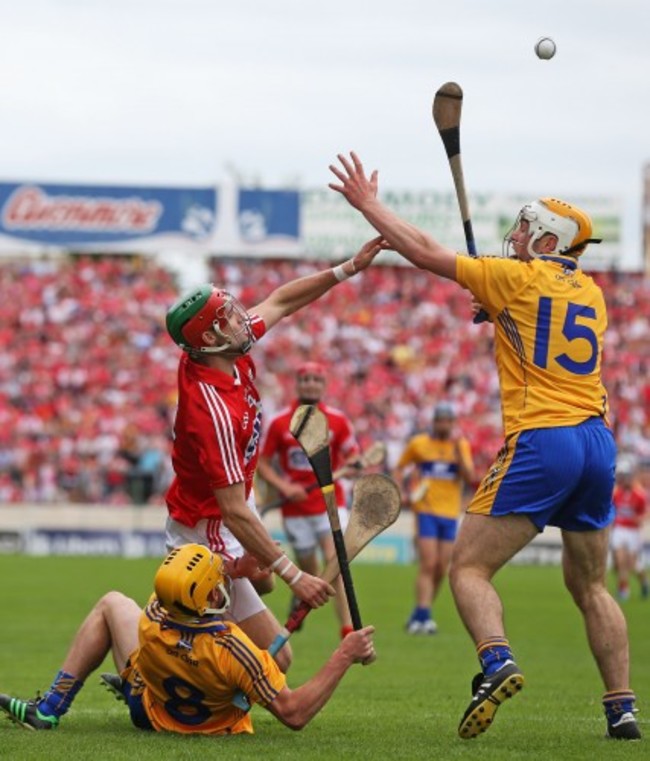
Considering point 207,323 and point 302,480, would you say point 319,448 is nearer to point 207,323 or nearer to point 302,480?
point 207,323

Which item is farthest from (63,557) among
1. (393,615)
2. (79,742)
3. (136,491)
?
(79,742)

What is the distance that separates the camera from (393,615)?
19.6m

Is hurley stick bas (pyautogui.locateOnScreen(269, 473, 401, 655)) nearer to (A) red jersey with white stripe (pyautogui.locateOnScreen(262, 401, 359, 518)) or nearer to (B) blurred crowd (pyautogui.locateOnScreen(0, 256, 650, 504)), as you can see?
(A) red jersey with white stripe (pyautogui.locateOnScreen(262, 401, 359, 518))

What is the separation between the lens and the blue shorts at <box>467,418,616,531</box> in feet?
26.2

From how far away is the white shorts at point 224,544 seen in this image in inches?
332

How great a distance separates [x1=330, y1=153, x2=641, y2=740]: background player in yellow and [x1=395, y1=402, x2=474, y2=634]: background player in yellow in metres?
9.24

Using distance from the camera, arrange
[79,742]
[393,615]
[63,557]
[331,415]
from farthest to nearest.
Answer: [63,557], [393,615], [331,415], [79,742]

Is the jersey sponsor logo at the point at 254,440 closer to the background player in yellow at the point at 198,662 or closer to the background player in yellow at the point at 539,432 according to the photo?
the background player in yellow at the point at 198,662

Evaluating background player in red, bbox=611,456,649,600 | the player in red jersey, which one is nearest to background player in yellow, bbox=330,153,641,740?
the player in red jersey

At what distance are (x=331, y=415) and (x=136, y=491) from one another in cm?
1648

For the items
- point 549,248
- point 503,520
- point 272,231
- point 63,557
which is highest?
point 272,231

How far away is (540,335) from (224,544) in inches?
73.4

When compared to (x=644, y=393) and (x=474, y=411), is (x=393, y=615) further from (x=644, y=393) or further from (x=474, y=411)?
(x=644, y=393)

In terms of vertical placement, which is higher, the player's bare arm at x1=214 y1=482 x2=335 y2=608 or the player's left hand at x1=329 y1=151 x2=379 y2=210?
the player's left hand at x1=329 y1=151 x2=379 y2=210
